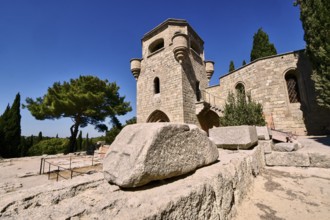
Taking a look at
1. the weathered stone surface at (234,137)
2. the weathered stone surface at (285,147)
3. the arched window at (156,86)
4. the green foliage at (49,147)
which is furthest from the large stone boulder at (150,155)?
the green foliage at (49,147)

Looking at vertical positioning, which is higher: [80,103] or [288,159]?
[80,103]

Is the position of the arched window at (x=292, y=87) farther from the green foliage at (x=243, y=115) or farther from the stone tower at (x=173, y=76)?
the stone tower at (x=173, y=76)

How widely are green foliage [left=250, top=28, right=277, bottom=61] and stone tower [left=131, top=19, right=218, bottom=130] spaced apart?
839 centimetres

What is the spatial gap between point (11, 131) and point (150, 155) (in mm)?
20735

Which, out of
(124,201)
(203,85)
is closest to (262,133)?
(124,201)

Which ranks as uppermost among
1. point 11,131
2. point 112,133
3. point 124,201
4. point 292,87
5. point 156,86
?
point 156,86

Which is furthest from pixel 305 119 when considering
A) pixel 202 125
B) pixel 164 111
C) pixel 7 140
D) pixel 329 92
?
pixel 7 140

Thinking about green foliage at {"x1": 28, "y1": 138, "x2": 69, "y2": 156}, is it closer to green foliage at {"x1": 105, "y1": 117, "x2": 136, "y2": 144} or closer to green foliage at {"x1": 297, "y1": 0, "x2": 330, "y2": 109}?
green foliage at {"x1": 105, "y1": 117, "x2": 136, "y2": 144}

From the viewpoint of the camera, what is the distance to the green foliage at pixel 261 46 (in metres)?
18.8

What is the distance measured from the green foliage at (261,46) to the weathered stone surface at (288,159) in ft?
61.7

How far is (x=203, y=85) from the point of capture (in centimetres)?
1416

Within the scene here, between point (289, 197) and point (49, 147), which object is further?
point (49, 147)

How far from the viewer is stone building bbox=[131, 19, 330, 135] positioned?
368 inches

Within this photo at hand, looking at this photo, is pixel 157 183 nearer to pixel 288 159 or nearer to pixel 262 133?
pixel 288 159
